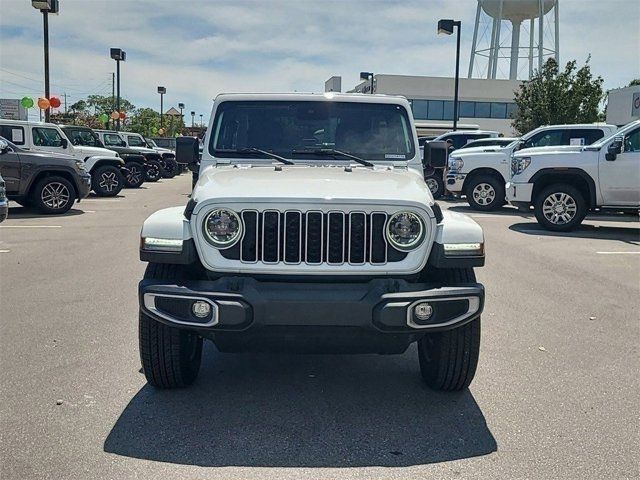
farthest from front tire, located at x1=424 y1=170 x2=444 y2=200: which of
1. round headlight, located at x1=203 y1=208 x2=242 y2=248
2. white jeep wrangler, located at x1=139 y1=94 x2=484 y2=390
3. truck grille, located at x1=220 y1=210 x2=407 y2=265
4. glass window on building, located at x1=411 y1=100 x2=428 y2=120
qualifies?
glass window on building, located at x1=411 y1=100 x2=428 y2=120

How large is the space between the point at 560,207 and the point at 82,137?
13354mm

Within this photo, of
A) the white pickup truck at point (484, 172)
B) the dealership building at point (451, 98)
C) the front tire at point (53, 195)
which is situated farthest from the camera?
the dealership building at point (451, 98)

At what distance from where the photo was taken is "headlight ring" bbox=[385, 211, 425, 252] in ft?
11.7

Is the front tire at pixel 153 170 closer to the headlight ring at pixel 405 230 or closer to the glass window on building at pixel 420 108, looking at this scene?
the headlight ring at pixel 405 230

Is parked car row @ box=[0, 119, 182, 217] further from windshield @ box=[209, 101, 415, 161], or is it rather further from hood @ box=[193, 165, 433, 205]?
hood @ box=[193, 165, 433, 205]

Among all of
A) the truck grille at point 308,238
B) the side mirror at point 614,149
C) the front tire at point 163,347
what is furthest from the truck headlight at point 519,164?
the front tire at point 163,347

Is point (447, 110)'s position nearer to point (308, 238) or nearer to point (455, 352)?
point (455, 352)

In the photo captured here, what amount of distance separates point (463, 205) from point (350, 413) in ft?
45.1

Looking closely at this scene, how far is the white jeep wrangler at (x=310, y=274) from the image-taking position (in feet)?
10.9

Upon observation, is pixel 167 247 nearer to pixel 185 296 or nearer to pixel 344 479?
pixel 185 296

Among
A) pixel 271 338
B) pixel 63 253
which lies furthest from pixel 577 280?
pixel 63 253

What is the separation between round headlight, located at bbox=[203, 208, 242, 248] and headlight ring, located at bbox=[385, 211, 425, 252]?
0.84 meters

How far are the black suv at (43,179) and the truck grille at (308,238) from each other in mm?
10467

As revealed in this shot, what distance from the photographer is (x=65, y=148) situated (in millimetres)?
14867
